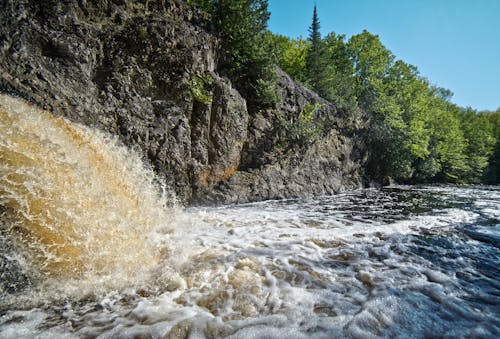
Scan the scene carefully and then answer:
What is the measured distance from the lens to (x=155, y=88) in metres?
7.85

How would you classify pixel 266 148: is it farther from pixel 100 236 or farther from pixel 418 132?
pixel 418 132

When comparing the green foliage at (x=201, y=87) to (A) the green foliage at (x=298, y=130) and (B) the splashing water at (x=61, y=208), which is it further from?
(B) the splashing water at (x=61, y=208)

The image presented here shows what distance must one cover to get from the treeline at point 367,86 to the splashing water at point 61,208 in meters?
7.90

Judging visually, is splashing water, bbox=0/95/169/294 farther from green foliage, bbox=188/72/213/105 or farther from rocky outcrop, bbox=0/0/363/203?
green foliage, bbox=188/72/213/105

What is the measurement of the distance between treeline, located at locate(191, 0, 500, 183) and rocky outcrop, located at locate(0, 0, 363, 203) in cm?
117

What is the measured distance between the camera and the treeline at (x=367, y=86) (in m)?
10.2

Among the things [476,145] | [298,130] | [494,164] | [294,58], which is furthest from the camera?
[494,164]

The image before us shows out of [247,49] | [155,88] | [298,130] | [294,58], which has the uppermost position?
[294,58]

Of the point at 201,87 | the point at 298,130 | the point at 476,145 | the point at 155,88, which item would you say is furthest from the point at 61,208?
the point at 476,145

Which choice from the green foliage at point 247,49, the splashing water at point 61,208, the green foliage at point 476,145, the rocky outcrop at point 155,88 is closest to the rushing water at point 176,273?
the splashing water at point 61,208

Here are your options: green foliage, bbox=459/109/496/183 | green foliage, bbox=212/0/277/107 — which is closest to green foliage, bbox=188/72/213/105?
green foliage, bbox=212/0/277/107

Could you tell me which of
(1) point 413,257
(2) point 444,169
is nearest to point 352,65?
→ (2) point 444,169

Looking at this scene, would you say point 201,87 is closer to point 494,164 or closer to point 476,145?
point 476,145

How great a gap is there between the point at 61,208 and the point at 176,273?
1.69 meters
